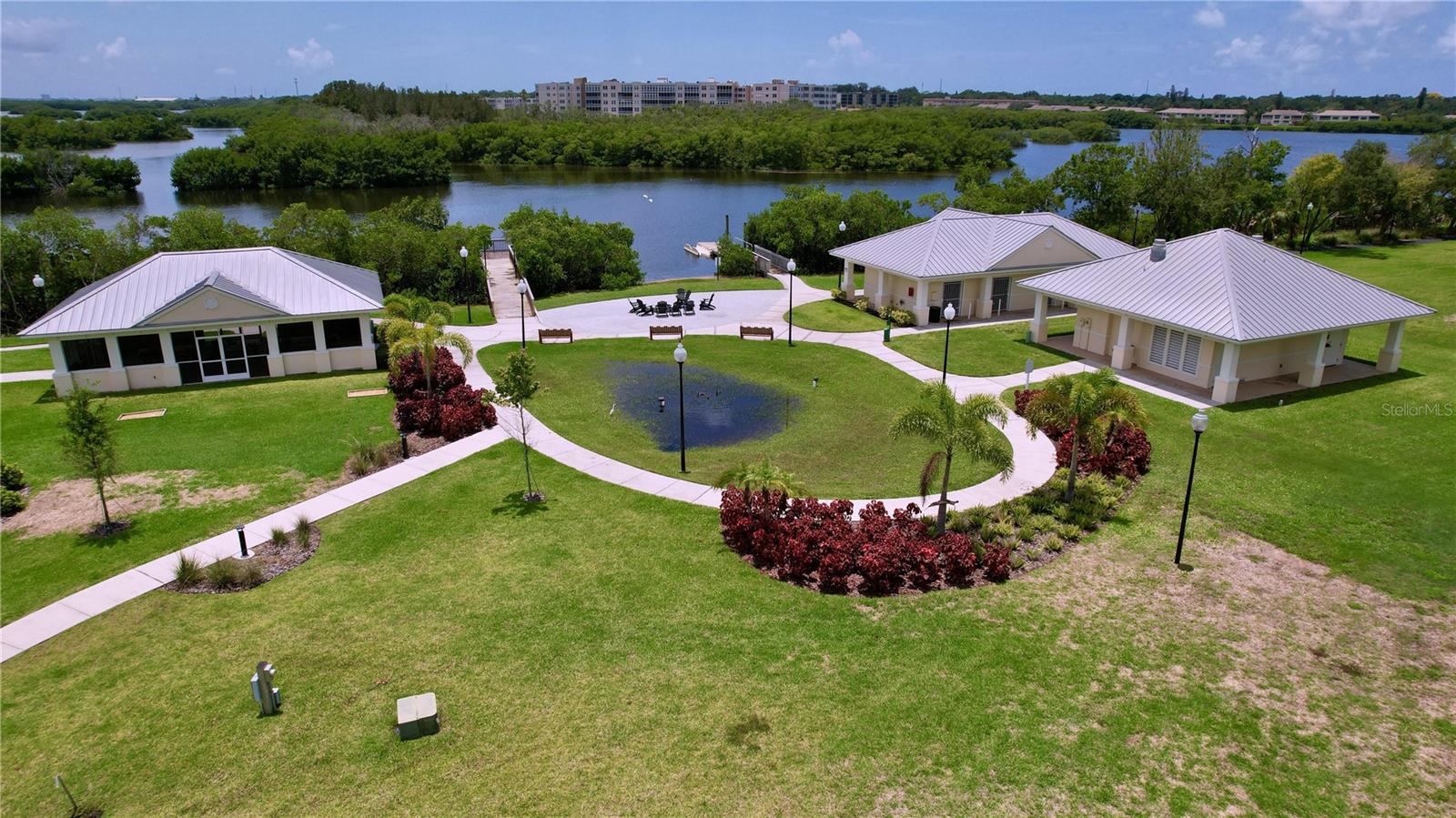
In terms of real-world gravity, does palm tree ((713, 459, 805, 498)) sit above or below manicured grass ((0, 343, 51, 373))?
above

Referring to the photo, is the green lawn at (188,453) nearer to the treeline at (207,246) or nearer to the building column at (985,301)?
the treeline at (207,246)

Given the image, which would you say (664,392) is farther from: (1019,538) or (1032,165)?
(1032,165)

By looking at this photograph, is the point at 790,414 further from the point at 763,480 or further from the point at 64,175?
the point at 64,175

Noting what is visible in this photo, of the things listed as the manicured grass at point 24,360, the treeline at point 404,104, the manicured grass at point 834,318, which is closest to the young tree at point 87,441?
the manicured grass at point 24,360

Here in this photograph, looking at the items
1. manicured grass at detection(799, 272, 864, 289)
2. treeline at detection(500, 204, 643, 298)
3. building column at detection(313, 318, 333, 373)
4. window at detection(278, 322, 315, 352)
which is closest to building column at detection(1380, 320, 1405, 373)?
manicured grass at detection(799, 272, 864, 289)

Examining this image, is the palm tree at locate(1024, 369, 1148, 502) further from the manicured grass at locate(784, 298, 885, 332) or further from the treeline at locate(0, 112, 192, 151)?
the treeline at locate(0, 112, 192, 151)

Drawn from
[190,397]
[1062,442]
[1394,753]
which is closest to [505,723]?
[1394,753]
